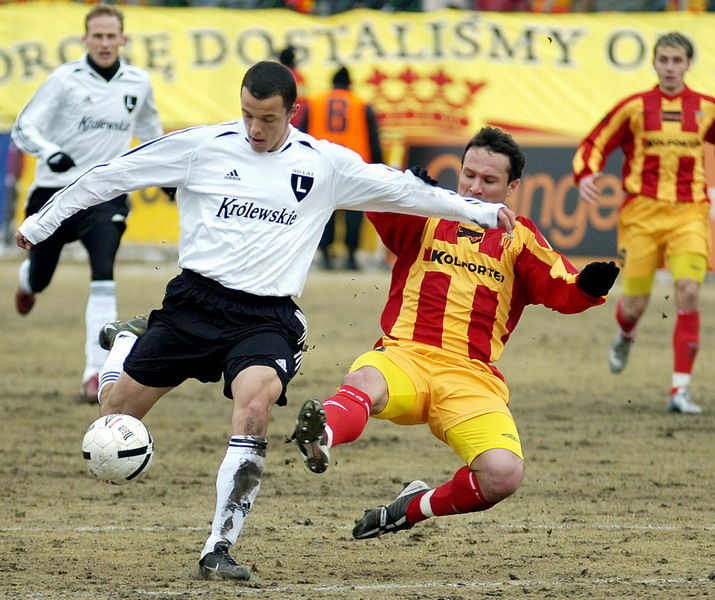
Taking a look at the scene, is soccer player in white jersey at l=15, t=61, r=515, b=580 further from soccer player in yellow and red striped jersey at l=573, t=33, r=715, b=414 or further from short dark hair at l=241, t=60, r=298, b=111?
soccer player in yellow and red striped jersey at l=573, t=33, r=715, b=414

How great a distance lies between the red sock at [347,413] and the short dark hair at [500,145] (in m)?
1.26

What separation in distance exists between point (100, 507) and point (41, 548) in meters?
0.96

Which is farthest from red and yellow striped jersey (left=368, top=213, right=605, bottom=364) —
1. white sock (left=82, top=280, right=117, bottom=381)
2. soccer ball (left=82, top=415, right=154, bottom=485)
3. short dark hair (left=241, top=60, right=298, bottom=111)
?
white sock (left=82, top=280, right=117, bottom=381)

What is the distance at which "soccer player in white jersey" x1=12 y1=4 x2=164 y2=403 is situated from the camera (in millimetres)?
9492

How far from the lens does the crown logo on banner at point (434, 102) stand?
61.7ft

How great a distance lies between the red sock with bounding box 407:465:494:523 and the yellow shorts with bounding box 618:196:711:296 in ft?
14.9

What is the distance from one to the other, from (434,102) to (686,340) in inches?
371

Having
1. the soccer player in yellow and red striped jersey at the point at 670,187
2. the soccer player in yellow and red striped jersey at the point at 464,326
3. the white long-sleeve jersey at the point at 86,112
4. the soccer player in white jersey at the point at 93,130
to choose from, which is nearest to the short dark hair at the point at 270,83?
the soccer player in yellow and red striped jersey at the point at 464,326

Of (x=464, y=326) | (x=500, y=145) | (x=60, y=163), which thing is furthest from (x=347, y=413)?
(x=60, y=163)

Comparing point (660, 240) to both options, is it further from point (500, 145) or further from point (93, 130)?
point (500, 145)

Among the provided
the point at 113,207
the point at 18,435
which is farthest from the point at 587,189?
the point at 18,435

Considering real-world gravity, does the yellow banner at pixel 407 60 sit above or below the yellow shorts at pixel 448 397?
above

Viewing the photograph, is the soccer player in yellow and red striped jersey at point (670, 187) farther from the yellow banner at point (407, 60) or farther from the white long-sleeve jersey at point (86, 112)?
the yellow banner at point (407, 60)

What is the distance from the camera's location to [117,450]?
5445 millimetres
